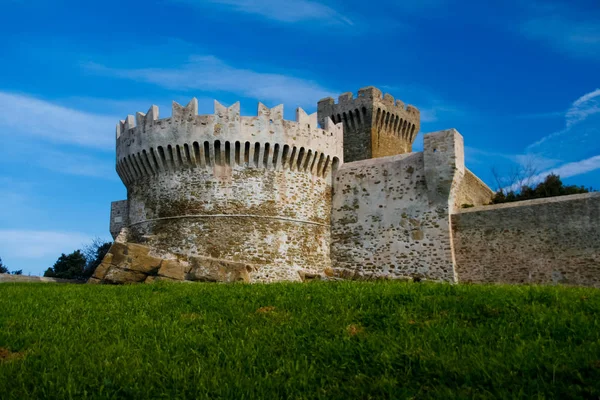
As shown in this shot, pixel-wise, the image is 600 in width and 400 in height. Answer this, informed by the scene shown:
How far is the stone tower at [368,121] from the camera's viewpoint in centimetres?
2930

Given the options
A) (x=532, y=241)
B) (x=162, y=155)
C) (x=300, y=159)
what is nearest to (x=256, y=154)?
(x=300, y=159)

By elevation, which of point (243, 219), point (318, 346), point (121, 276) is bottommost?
point (318, 346)

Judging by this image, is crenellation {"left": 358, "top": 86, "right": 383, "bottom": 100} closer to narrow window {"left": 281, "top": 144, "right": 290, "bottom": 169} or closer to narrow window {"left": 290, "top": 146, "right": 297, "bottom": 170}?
narrow window {"left": 290, "top": 146, "right": 297, "bottom": 170}

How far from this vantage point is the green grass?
18.9ft

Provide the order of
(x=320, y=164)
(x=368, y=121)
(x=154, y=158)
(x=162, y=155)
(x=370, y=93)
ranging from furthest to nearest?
(x=370, y=93), (x=368, y=121), (x=320, y=164), (x=154, y=158), (x=162, y=155)

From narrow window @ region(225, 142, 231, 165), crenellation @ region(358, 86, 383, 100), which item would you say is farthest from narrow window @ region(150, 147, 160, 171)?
crenellation @ region(358, 86, 383, 100)

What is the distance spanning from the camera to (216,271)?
16.8 m

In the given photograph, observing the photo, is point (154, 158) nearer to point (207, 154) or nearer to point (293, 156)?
point (207, 154)

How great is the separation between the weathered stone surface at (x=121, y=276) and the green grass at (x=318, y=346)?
684 cm

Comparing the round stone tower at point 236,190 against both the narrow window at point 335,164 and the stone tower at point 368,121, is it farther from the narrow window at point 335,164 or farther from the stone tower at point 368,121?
the stone tower at point 368,121

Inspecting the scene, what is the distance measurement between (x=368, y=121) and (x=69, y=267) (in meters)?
20.1

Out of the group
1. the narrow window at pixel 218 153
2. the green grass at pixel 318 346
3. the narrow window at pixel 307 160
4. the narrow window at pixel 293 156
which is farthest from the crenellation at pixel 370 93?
the green grass at pixel 318 346

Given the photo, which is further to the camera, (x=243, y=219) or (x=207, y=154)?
(x=207, y=154)

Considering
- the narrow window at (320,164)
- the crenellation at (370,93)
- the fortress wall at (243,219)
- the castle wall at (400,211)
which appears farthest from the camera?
the crenellation at (370,93)
